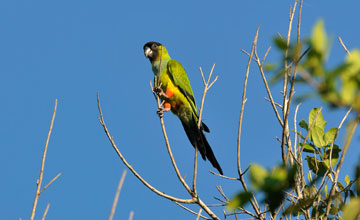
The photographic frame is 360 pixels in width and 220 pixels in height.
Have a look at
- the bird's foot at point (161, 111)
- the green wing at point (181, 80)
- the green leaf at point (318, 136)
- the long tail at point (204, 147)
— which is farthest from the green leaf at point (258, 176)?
the green wing at point (181, 80)

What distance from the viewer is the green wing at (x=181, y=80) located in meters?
5.16

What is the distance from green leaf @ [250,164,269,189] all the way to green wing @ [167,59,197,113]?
13.7ft

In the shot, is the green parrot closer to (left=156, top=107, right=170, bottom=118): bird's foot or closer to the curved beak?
(left=156, top=107, right=170, bottom=118): bird's foot

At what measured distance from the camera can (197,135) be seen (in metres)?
4.83

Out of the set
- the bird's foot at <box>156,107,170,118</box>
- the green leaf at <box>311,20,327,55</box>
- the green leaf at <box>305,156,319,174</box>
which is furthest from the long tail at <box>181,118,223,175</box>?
the green leaf at <box>311,20,327,55</box>

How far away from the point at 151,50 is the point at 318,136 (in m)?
3.45

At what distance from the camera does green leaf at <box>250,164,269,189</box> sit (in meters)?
0.98

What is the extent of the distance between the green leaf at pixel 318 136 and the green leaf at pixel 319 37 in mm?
2068

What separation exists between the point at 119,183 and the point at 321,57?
99 cm

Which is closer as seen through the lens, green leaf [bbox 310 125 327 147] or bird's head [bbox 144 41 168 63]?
green leaf [bbox 310 125 327 147]

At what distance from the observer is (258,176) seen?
0.98 meters

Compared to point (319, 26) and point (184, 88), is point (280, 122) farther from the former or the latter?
point (184, 88)

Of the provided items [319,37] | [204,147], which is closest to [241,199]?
[319,37]

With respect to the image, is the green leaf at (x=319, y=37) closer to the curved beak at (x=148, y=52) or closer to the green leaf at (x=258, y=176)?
the green leaf at (x=258, y=176)
